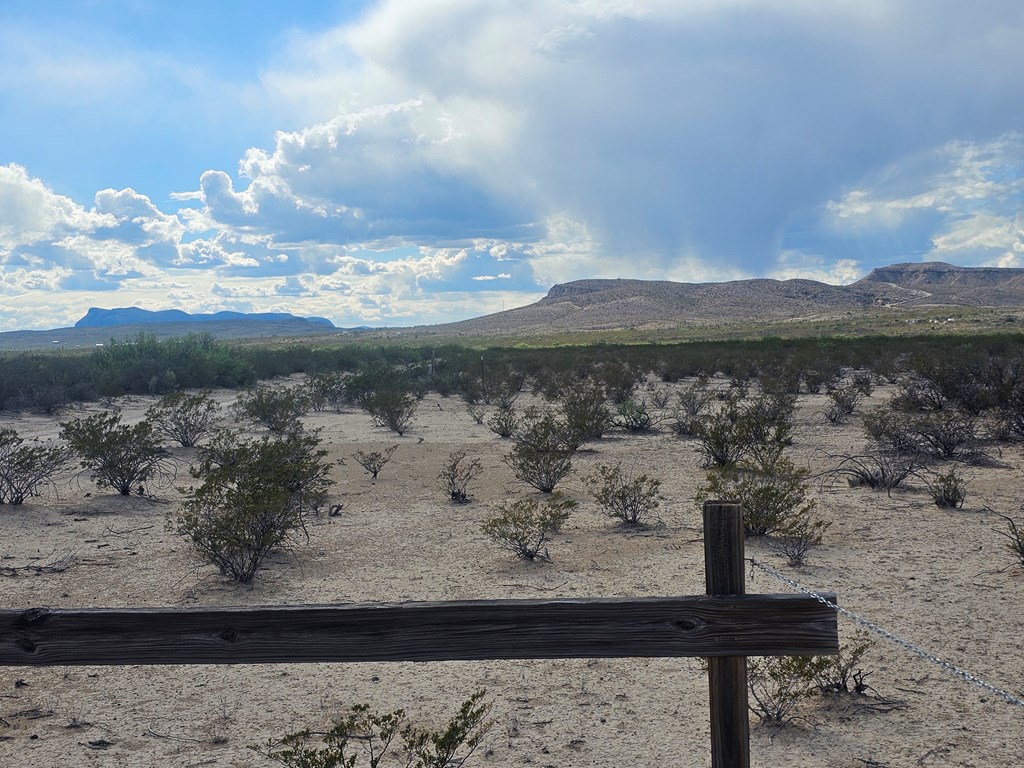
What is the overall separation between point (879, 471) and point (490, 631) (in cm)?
1195

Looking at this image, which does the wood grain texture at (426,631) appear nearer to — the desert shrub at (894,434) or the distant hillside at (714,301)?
the desert shrub at (894,434)

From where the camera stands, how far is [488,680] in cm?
640

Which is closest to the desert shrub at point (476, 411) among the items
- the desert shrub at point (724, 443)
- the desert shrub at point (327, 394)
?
the desert shrub at point (327, 394)

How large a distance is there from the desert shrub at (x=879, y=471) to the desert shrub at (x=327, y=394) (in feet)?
60.8

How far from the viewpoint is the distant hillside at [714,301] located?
5138 inches

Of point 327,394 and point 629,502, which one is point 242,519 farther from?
point 327,394

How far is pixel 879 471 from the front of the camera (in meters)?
13.4

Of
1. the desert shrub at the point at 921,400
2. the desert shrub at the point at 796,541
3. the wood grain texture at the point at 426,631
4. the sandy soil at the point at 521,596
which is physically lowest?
the sandy soil at the point at 521,596

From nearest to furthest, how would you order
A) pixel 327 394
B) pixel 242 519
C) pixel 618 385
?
pixel 242 519, pixel 618 385, pixel 327 394

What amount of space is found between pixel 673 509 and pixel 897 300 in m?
146

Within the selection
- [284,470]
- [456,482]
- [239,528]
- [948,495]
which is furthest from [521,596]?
[948,495]

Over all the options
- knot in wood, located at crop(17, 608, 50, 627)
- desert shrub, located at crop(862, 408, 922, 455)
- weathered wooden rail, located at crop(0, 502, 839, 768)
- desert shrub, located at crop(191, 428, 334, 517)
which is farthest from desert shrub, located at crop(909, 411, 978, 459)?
knot in wood, located at crop(17, 608, 50, 627)

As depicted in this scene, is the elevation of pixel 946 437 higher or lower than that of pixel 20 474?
lower

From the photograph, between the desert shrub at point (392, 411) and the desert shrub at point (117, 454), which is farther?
the desert shrub at point (392, 411)
